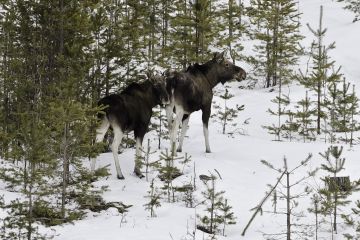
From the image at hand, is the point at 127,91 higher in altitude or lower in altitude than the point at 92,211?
higher

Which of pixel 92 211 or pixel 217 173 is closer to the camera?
pixel 92 211

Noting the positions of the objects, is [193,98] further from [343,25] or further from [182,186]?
[343,25]

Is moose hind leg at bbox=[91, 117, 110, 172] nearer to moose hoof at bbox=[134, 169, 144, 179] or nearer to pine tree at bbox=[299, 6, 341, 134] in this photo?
moose hoof at bbox=[134, 169, 144, 179]

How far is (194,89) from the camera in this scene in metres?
13.2

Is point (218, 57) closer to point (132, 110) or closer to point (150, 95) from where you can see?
point (150, 95)

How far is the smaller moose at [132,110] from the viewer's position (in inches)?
422

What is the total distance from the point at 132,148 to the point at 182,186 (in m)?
4.18

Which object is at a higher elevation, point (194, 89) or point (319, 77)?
point (319, 77)

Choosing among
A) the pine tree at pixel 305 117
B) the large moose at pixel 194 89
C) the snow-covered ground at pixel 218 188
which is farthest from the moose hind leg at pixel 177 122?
the pine tree at pixel 305 117

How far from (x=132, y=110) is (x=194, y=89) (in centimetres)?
269

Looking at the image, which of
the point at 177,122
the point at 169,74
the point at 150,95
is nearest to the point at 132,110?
the point at 150,95

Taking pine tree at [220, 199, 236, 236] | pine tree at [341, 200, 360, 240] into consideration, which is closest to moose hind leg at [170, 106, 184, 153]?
pine tree at [220, 199, 236, 236]

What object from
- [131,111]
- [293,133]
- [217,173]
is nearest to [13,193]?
[131,111]

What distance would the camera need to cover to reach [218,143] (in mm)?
14625
